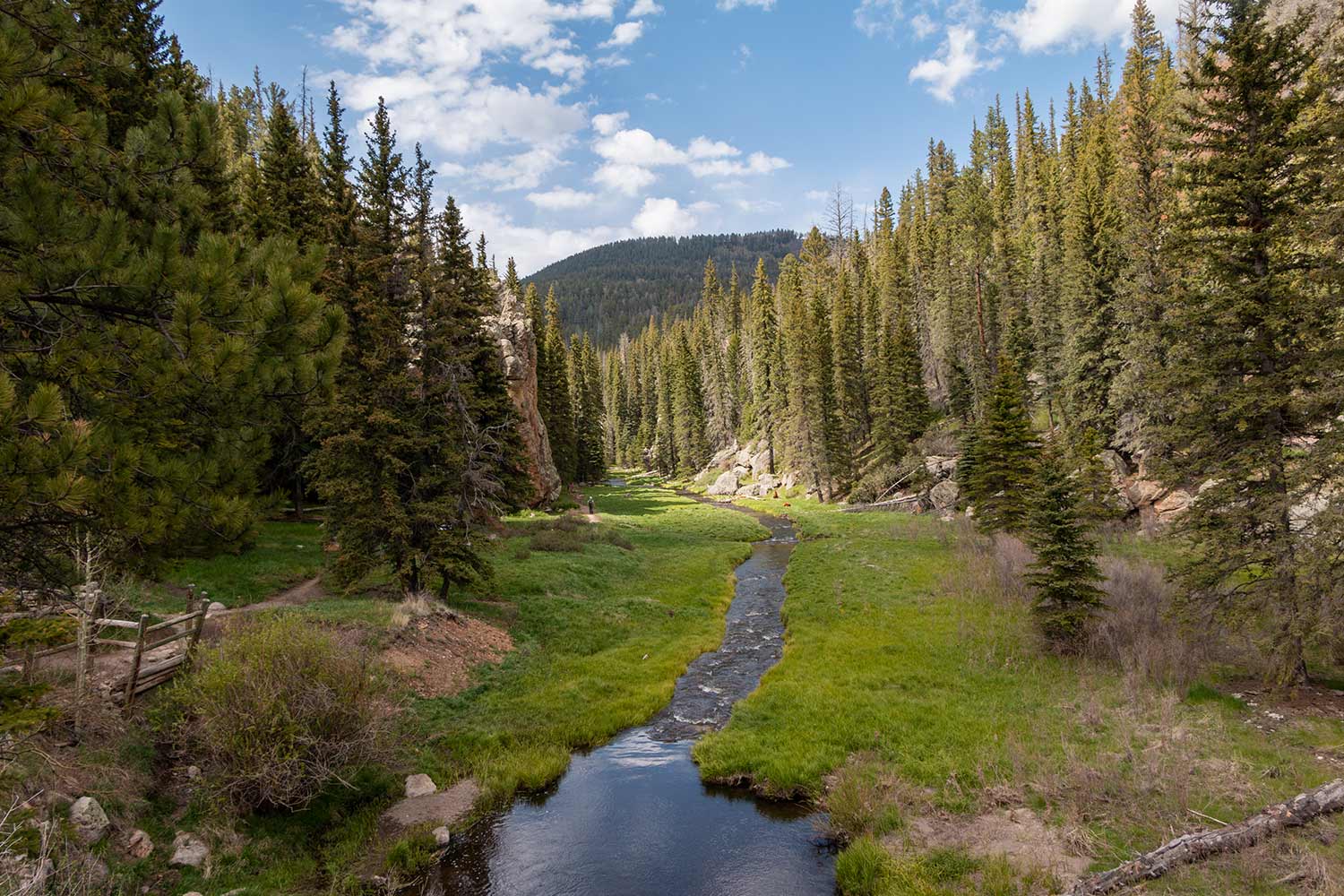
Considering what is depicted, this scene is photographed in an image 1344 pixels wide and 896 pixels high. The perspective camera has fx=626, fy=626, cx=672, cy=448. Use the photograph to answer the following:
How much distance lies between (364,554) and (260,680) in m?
8.81

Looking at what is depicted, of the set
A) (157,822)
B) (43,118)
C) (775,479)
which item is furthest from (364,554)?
(775,479)

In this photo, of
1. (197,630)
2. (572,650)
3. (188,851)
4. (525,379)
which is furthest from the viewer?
(525,379)

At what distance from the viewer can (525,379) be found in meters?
46.4

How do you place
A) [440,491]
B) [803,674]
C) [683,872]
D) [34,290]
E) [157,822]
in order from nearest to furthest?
[34,290], [157,822], [683,872], [803,674], [440,491]

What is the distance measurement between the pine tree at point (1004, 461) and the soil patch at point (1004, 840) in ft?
72.6

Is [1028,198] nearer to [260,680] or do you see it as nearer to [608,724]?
[608,724]

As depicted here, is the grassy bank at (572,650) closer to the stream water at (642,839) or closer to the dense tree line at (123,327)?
the stream water at (642,839)

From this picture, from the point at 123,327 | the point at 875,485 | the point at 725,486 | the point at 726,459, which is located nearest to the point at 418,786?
the point at 123,327

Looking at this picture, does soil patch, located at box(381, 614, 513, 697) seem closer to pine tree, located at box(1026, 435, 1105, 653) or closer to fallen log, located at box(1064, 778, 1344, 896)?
fallen log, located at box(1064, 778, 1344, 896)

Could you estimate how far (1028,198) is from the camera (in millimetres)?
70000

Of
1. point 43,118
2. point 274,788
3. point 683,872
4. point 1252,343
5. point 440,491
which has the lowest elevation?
point 683,872

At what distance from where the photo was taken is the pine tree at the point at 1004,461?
101 ft

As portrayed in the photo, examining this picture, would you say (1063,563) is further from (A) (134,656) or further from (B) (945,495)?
(B) (945,495)

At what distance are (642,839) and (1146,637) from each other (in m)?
14.0
